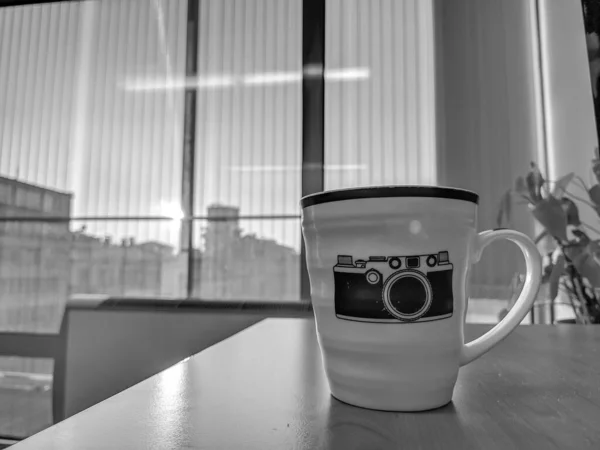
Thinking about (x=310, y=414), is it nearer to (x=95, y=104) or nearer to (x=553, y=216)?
(x=553, y=216)

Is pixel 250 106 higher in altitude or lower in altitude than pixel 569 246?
higher

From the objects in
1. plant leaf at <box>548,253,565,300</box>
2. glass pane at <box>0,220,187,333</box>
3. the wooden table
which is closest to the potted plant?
plant leaf at <box>548,253,565,300</box>

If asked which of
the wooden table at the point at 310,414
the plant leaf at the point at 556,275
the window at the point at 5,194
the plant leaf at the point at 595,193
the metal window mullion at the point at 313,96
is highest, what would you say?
the metal window mullion at the point at 313,96

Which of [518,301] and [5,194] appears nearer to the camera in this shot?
[518,301]

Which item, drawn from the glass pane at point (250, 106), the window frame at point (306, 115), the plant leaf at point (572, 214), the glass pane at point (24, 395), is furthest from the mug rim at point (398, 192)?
the glass pane at point (24, 395)

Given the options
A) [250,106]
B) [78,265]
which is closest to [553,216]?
[250,106]

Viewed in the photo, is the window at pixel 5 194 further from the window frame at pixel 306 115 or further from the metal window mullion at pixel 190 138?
the metal window mullion at pixel 190 138

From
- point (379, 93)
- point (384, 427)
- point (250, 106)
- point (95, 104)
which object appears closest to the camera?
point (384, 427)

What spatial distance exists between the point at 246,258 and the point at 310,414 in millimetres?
1917

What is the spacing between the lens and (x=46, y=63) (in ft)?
8.09

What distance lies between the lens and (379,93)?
82.5 inches

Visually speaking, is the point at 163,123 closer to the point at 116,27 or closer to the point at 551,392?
the point at 116,27

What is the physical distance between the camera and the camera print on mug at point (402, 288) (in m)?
0.25

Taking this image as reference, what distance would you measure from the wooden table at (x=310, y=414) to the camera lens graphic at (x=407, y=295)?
0.21ft
